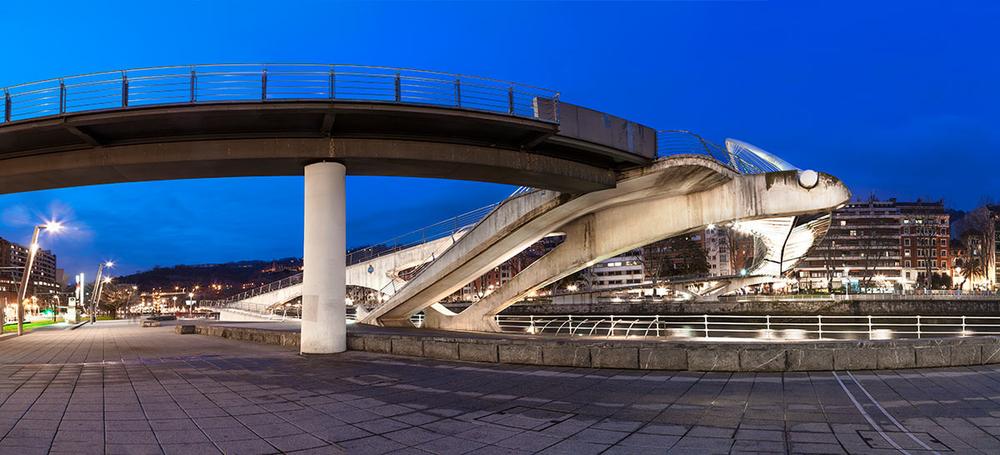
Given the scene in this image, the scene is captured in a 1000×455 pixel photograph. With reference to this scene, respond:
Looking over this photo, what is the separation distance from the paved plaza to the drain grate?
0.03 meters

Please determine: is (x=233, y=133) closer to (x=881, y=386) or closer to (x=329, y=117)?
(x=329, y=117)

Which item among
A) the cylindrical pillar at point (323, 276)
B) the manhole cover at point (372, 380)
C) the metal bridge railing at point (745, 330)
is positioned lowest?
the metal bridge railing at point (745, 330)

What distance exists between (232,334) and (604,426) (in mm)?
21477

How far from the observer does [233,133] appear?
16.7m

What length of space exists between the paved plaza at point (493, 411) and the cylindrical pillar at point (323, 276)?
10.3ft

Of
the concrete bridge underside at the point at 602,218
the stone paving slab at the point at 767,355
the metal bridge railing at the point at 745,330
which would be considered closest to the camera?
the stone paving slab at the point at 767,355

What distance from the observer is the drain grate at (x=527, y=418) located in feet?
24.2

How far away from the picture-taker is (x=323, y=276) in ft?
53.2

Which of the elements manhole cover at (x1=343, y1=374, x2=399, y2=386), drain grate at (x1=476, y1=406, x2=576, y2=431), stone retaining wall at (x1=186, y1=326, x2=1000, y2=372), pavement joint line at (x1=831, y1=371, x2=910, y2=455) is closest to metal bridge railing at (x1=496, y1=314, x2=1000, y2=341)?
stone retaining wall at (x1=186, y1=326, x2=1000, y2=372)

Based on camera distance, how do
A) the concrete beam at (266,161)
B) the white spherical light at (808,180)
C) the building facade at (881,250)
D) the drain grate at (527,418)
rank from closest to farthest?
the drain grate at (527,418) < the concrete beam at (266,161) < the white spherical light at (808,180) < the building facade at (881,250)

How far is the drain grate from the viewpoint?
739 cm

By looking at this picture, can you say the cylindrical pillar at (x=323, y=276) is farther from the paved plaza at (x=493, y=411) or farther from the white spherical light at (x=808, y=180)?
the white spherical light at (x=808, y=180)

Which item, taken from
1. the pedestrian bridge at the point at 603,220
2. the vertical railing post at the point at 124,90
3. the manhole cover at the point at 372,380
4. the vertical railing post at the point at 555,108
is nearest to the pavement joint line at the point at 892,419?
the manhole cover at the point at 372,380

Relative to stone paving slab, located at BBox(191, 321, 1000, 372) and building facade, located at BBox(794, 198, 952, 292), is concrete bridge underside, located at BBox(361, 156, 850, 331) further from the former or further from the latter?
building facade, located at BBox(794, 198, 952, 292)
